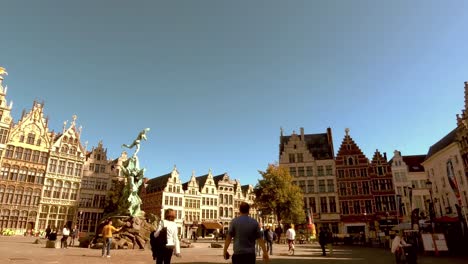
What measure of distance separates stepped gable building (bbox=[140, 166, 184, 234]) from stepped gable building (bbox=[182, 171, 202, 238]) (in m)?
1.24

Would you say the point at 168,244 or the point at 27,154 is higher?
the point at 27,154

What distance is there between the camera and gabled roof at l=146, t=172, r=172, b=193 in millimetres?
62188

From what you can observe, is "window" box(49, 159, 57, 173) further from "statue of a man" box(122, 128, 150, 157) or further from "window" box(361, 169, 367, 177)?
"window" box(361, 169, 367, 177)

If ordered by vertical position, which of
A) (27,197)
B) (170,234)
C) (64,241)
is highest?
(27,197)

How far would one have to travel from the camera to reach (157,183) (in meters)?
66.1

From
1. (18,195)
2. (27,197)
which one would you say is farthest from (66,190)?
(18,195)

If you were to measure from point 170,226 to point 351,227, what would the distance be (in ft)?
170

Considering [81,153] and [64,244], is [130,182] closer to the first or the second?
[64,244]

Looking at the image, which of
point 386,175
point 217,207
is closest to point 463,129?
point 386,175

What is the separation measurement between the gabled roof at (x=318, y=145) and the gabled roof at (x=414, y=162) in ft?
45.1

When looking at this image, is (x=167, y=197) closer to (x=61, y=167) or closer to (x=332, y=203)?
(x=61, y=167)

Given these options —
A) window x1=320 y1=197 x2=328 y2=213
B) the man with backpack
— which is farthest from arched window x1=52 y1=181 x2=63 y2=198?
the man with backpack

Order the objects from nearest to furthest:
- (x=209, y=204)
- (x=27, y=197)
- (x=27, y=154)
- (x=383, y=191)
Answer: (x=27, y=197)
(x=27, y=154)
(x=383, y=191)
(x=209, y=204)

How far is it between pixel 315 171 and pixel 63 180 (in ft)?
150
